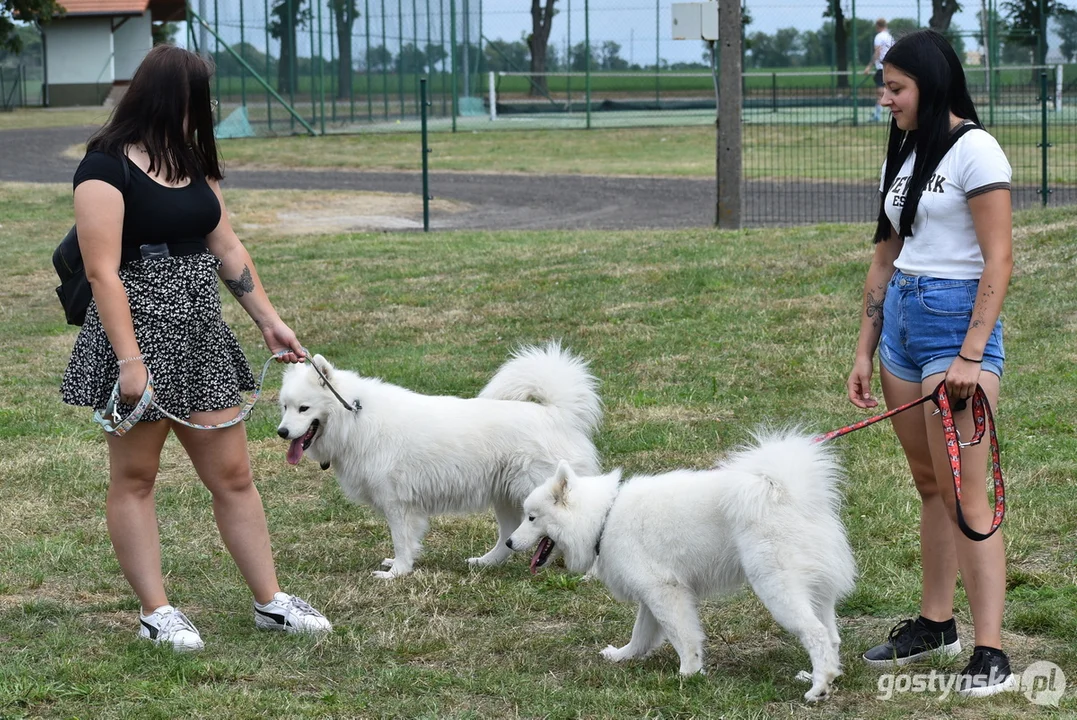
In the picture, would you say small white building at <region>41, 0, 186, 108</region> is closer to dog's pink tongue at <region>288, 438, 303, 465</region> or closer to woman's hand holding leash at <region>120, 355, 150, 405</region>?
dog's pink tongue at <region>288, 438, 303, 465</region>

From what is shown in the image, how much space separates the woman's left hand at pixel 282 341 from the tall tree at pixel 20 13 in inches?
1680

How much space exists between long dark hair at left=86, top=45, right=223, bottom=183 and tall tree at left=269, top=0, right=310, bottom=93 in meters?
23.8

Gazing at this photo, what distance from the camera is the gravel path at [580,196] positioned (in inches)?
623

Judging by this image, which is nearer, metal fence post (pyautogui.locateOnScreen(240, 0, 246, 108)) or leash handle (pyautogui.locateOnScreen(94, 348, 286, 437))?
leash handle (pyautogui.locateOnScreen(94, 348, 286, 437))

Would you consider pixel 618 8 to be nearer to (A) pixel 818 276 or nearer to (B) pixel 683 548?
(A) pixel 818 276

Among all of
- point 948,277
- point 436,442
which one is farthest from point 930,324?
point 436,442

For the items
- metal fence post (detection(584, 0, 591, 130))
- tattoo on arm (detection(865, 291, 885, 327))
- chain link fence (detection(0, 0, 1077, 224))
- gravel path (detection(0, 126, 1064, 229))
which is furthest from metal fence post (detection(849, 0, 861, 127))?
tattoo on arm (detection(865, 291, 885, 327))

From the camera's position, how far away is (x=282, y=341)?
14.4ft

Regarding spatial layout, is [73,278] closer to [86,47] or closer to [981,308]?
[981,308]

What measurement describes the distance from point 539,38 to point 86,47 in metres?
26.3

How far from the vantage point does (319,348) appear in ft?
31.2

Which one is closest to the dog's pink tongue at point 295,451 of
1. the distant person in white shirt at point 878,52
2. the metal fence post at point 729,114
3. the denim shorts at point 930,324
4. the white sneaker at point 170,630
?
the white sneaker at point 170,630

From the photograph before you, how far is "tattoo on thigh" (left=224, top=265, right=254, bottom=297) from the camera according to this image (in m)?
4.35

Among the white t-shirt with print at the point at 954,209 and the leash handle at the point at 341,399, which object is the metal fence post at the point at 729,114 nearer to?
the leash handle at the point at 341,399
